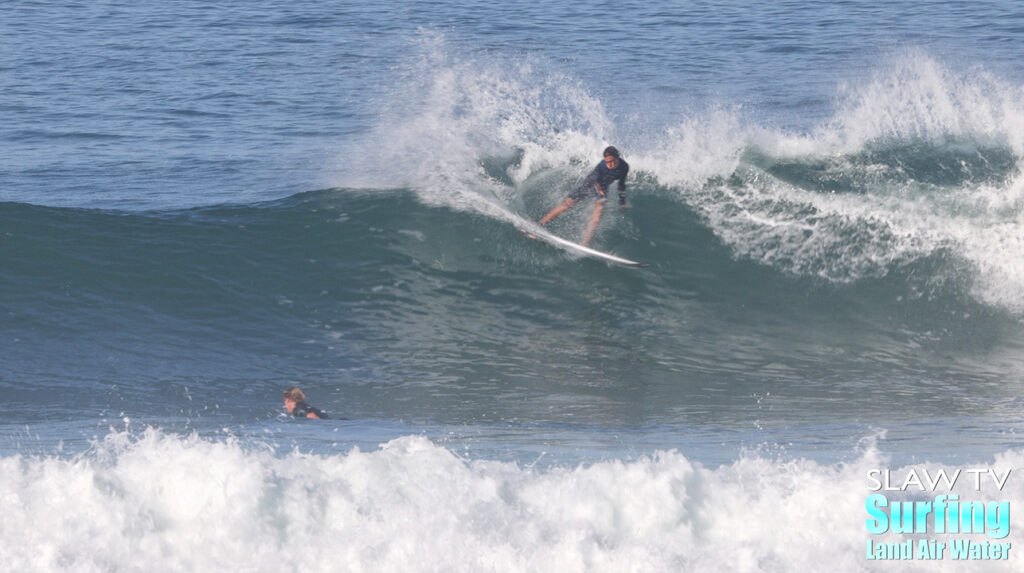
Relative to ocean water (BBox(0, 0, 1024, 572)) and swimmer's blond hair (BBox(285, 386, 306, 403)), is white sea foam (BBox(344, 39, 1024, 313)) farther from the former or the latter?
swimmer's blond hair (BBox(285, 386, 306, 403))

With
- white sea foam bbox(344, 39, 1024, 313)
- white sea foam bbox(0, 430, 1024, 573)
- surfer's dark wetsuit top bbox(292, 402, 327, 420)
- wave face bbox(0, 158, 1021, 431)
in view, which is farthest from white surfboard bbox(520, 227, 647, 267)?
white sea foam bbox(0, 430, 1024, 573)

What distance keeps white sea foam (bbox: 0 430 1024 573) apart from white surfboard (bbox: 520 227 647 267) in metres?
5.30

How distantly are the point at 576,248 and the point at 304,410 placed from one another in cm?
405

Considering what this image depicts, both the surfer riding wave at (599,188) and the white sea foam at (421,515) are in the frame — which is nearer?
the white sea foam at (421,515)

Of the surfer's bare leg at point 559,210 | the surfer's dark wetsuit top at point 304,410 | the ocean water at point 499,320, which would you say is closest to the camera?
Answer: the ocean water at point 499,320

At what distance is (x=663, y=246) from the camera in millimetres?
12000

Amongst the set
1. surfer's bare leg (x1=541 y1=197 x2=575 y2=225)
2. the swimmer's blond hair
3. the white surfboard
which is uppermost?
surfer's bare leg (x1=541 y1=197 x2=575 y2=225)

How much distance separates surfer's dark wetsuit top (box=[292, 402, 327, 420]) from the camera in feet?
27.3

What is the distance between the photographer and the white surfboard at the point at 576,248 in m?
11.3

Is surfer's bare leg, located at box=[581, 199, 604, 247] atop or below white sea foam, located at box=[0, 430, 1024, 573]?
atop

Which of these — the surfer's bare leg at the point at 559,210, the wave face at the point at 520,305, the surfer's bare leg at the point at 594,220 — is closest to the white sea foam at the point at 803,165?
the wave face at the point at 520,305

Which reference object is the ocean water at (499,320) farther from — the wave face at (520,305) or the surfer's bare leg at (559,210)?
the surfer's bare leg at (559,210)

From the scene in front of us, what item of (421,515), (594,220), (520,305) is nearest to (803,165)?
(594,220)

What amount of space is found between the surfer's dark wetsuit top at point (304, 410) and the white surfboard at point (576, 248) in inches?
154
